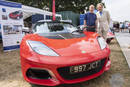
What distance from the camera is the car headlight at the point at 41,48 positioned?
1.50 metres

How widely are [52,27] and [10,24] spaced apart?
280cm

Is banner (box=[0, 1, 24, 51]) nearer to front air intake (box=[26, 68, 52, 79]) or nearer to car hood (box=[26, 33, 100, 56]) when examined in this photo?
car hood (box=[26, 33, 100, 56])

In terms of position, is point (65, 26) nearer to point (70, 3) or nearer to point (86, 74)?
point (86, 74)

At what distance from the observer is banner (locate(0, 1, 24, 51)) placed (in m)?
4.20

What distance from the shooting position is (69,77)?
1.49 metres

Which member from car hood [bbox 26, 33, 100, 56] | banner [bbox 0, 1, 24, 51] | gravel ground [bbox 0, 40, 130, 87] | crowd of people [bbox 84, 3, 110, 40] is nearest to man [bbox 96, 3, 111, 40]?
crowd of people [bbox 84, 3, 110, 40]

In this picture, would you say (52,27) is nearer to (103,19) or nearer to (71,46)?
(71,46)

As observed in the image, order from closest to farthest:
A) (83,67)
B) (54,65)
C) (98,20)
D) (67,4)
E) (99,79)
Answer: (54,65) → (83,67) → (99,79) → (98,20) → (67,4)

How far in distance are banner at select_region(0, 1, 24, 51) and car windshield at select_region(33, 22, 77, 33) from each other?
2.41m

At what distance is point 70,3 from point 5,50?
1748 cm

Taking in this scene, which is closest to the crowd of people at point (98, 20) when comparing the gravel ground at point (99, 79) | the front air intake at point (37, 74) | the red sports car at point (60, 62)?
the gravel ground at point (99, 79)

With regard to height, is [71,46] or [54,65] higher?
[71,46]

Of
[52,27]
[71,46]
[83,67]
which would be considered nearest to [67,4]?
[52,27]

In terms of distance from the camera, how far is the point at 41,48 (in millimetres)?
1597
